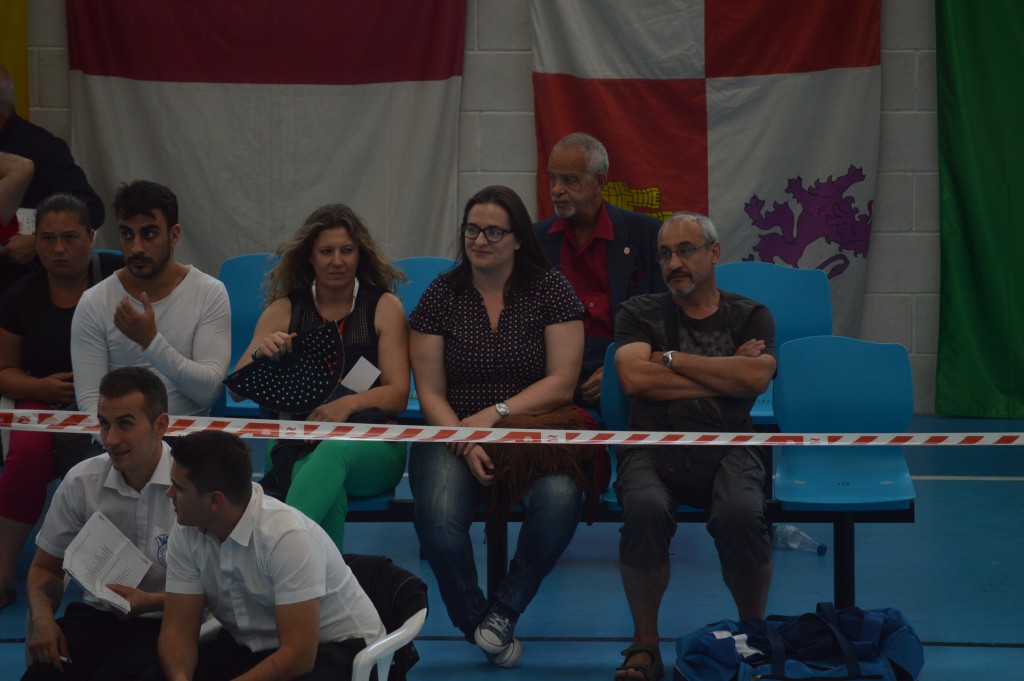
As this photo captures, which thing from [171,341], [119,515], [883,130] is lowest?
[119,515]

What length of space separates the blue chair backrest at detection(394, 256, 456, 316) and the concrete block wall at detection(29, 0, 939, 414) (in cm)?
146

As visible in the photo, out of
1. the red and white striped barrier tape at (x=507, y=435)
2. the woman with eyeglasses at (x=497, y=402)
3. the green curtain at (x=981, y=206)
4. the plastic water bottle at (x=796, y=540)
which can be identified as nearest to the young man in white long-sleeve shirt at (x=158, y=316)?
the red and white striped barrier tape at (x=507, y=435)

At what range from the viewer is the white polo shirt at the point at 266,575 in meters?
2.21

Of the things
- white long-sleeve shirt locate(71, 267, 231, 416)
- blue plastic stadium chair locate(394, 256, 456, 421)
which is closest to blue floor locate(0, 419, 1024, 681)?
white long-sleeve shirt locate(71, 267, 231, 416)

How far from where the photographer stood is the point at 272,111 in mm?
5789

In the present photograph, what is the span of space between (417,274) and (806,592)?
1.77 m

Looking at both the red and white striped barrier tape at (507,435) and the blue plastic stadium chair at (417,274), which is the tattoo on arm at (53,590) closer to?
the red and white striped barrier tape at (507,435)

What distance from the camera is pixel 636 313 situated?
11.2 feet

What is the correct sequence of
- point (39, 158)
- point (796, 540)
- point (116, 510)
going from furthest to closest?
point (39, 158) → point (796, 540) → point (116, 510)

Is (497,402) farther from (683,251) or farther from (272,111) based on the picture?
(272,111)

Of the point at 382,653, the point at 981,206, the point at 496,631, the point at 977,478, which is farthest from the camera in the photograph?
the point at 981,206

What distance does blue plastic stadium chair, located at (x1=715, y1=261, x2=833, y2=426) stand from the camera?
423 cm

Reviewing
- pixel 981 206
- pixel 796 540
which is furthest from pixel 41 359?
pixel 981 206

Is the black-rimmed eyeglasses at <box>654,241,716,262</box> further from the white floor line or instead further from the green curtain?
the green curtain
